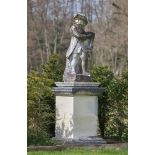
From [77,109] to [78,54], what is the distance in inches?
35.5

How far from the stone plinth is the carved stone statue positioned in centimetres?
17

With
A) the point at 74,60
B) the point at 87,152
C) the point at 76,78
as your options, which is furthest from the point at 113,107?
the point at 87,152

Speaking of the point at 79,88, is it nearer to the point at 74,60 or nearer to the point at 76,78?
the point at 76,78

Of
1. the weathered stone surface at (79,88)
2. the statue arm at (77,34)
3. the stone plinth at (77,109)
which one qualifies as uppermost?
the statue arm at (77,34)

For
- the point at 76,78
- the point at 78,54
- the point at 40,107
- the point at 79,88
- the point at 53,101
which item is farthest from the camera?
the point at 53,101

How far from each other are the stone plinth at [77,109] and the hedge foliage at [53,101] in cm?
39

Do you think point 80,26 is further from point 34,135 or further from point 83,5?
point 83,5

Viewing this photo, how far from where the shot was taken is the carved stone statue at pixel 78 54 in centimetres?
840

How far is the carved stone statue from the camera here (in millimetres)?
8398

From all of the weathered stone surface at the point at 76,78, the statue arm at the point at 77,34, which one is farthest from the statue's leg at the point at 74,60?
the statue arm at the point at 77,34

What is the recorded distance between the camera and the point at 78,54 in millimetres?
8445

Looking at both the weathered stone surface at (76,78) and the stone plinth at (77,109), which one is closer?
the stone plinth at (77,109)

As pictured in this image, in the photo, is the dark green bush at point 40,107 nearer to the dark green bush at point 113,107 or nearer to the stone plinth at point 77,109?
the stone plinth at point 77,109
